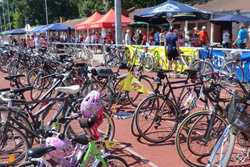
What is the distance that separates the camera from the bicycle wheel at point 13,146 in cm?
363

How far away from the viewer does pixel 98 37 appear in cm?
2484

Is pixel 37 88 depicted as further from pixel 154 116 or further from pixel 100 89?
pixel 154 116

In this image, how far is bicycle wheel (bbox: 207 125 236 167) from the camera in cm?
260

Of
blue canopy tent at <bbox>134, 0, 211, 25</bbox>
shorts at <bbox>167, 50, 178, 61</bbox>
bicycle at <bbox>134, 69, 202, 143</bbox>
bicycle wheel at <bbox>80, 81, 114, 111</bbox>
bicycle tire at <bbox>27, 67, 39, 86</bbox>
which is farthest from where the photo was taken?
blue canopy tent at <bbox>134, 0, 211, 25</bbox>

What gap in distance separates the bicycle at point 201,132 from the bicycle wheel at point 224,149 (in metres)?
0.74

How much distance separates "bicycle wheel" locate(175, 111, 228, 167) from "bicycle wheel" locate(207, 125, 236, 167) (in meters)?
0.81

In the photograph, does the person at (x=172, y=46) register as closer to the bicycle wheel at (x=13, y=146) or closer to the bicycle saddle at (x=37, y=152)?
the bicycle wheel at (x=13, y=146)

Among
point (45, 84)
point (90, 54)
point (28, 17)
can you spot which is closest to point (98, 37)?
point (90, 54)

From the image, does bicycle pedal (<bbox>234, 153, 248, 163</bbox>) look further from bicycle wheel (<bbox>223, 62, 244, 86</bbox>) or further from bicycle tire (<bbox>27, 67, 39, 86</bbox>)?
bicycle tire (<bbox>27, 67, 39, 86</bbox>)

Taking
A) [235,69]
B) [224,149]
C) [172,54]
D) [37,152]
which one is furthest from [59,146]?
[172,54]

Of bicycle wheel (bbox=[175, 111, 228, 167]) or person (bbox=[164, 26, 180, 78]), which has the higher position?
person (bbox=[164, 26, 180, 78])

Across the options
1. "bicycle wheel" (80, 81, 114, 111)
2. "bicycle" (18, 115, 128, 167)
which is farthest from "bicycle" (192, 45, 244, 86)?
"bicycle" (18, 115, 128, 167)

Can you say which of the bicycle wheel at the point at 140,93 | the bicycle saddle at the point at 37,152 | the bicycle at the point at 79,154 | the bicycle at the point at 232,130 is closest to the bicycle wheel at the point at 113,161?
the bicycle at the point at 79,154

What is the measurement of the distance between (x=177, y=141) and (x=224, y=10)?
643 inches
